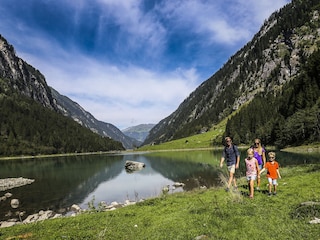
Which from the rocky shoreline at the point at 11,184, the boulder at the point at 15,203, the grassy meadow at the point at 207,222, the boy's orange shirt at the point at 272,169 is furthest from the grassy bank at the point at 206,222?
the rocky shoreline at the point at 11,184

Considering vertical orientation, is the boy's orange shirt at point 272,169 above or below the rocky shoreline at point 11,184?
above

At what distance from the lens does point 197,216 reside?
1355 centimetres

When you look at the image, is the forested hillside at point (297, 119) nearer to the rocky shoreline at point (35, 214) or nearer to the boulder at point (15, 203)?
the rocky shoreline at point (35, 214)

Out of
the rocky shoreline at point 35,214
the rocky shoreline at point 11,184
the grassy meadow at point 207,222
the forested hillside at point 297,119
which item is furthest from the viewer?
the forested hillside at point 297,119

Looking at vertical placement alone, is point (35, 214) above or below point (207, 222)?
below

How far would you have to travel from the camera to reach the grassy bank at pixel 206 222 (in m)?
10.8

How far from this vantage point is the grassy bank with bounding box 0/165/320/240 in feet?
35.4

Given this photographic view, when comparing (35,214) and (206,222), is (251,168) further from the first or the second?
(35,214)

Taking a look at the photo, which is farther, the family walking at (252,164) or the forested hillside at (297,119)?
the forested hillside at (297,119)

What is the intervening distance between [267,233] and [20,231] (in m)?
12.6

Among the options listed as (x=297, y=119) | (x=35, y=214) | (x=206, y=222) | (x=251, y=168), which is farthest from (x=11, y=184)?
(x=297, y=119)

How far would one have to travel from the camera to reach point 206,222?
1245cm

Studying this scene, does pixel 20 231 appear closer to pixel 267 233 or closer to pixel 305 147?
pixel 267 233

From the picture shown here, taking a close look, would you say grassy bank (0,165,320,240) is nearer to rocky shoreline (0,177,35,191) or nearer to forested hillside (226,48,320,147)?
rocky shoreline (0,177,35,191)
